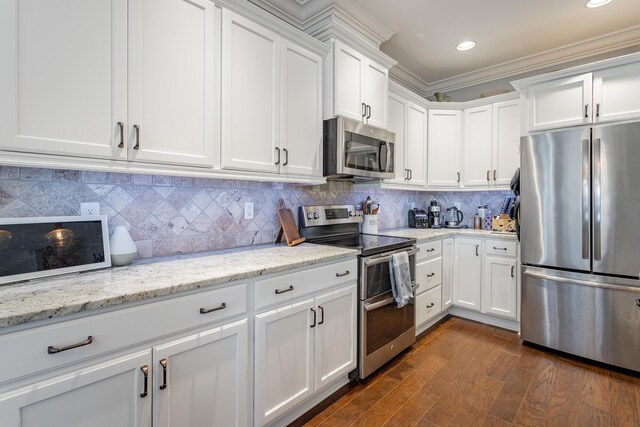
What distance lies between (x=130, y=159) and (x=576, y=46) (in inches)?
159

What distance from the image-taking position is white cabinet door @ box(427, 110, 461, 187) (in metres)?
3.59

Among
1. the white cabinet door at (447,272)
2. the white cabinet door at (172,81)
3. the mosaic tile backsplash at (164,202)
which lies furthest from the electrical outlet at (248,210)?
the white cabinet door at (447,272)

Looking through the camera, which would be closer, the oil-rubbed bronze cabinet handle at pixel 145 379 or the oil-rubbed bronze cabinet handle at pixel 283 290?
the oil-rubbed bronze cabinet handle at pixel 145 379

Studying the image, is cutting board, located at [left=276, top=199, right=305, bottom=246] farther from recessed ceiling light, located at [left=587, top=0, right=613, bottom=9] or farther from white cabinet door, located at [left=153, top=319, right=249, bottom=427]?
recessed ceiling light, located at [left=587, top=0, right=613, bottom=9]

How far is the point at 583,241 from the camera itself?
2398 millimetres

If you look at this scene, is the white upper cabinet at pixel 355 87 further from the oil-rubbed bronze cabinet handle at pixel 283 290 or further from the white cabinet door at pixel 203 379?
the white cabinet door at pixel 203 379

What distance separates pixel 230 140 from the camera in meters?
1.76

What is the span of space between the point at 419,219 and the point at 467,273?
0.80 meters

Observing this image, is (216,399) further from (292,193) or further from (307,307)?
(292,193)

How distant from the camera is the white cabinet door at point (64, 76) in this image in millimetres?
1112

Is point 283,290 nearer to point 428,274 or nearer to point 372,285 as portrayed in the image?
point 372,285

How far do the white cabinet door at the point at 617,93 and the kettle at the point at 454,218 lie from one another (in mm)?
1622

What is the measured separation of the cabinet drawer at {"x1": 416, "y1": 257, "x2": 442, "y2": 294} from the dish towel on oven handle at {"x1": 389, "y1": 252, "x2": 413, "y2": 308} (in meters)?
0.46

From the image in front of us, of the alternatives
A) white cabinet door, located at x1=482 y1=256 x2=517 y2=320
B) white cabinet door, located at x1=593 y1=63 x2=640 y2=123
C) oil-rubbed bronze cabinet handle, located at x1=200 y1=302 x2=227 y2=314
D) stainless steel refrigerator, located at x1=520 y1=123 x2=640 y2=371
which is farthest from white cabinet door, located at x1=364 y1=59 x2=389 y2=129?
oil-rubbed bronze cabinet handle, located at x1=200 y1=302 x2=227 y2=314
